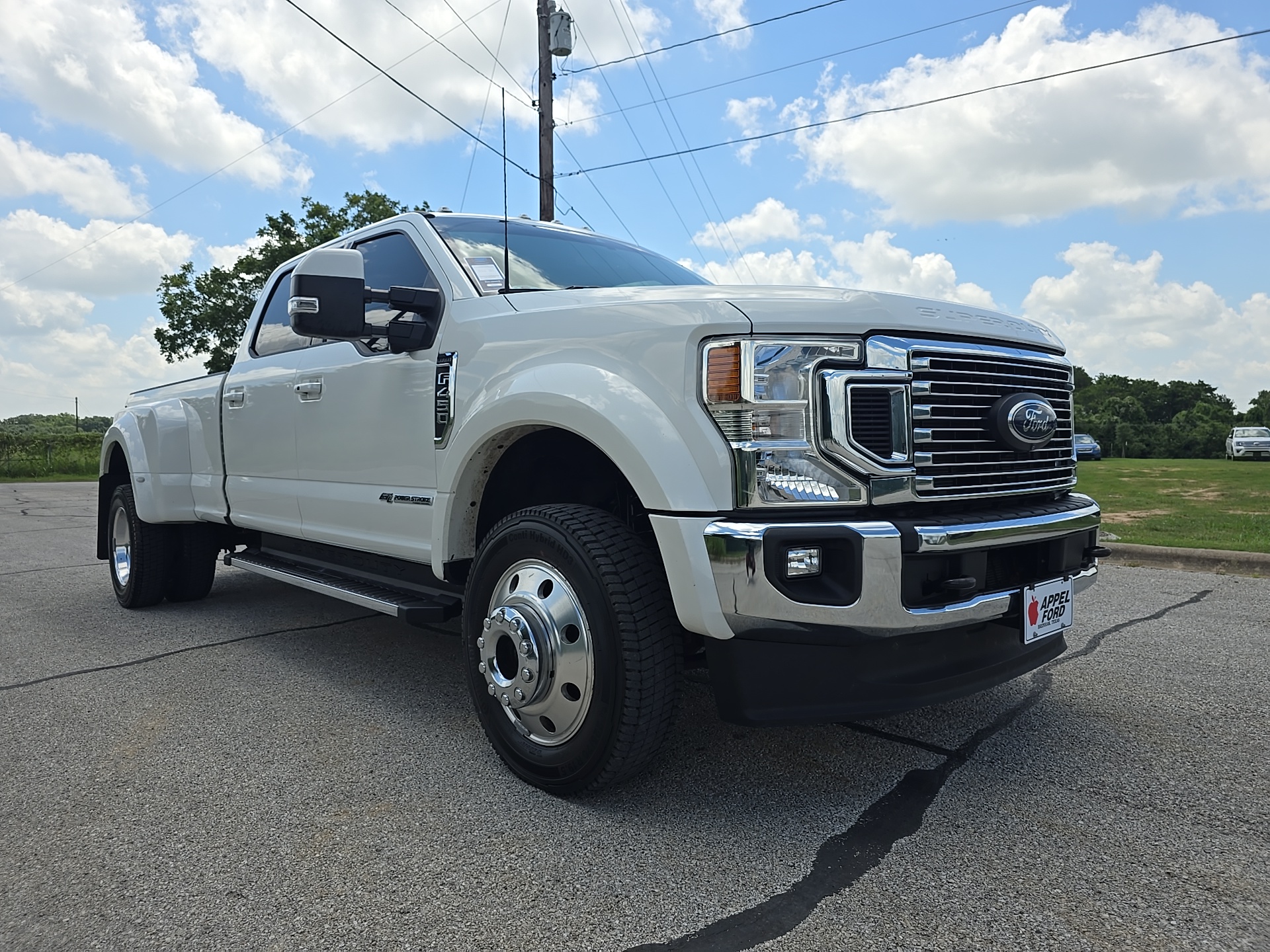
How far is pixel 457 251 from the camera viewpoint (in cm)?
351

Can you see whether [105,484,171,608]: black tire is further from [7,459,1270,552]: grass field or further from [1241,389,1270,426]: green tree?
[1241,389,1270,426]: green tree

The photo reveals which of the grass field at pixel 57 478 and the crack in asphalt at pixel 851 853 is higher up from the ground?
the grass field at pixel 57 478

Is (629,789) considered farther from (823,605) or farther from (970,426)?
(970,426)

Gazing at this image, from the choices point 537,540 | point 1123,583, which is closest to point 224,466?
point 537,540

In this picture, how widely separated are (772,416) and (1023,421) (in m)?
0.86

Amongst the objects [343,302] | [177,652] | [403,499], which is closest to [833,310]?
[343,302]

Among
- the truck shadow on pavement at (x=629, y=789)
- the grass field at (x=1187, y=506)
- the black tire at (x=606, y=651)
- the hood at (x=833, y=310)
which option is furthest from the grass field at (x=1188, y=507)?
the black tire at (x=606, y=651)

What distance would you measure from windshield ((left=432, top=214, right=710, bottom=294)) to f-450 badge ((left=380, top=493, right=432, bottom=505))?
0.82 m

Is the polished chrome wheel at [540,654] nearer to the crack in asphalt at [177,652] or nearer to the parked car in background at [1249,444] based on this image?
the crack in asphalt at [177,652]

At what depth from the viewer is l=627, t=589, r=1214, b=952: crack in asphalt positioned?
1.88 meters

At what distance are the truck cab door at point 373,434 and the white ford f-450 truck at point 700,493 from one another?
0.8 inches

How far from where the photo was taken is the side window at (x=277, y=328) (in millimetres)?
4484

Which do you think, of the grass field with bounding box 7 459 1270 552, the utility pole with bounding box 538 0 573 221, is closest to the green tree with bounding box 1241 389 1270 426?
the grass field with bounding box 7 459 1270 552

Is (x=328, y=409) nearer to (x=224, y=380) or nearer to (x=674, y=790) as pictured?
(x=224, y=380)
